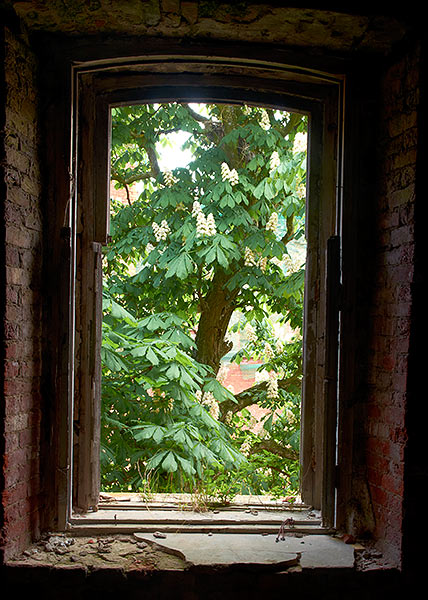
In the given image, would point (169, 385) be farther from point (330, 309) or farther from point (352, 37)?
point (352, 37)

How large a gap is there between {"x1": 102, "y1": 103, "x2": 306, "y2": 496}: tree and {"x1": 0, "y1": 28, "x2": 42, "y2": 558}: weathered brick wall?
946mm

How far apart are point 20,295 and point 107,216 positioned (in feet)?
1.64

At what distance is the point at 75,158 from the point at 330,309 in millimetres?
1096

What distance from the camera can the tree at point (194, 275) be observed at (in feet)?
9.13

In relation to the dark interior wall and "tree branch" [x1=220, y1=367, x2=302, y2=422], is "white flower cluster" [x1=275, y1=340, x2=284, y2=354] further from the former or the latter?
the dark interior wall

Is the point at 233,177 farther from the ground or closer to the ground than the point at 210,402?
farther from the ground

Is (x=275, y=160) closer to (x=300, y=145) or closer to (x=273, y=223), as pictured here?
(x=300, y=145)

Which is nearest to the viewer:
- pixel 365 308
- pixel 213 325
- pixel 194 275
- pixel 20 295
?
pixel 20 295

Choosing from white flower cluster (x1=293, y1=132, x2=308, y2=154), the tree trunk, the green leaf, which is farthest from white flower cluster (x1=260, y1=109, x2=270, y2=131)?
the green leaf

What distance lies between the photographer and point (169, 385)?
282cm

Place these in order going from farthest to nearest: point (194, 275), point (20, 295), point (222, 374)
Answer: point (222, 374), point (194, 275), point (20, 295)

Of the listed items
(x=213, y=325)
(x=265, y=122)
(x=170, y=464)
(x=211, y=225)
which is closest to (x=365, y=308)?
(x=170, y=464)

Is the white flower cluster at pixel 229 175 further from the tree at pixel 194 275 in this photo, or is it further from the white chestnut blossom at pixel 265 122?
the white chestnut blossom at pixel 265 122

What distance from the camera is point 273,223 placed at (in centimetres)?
358
